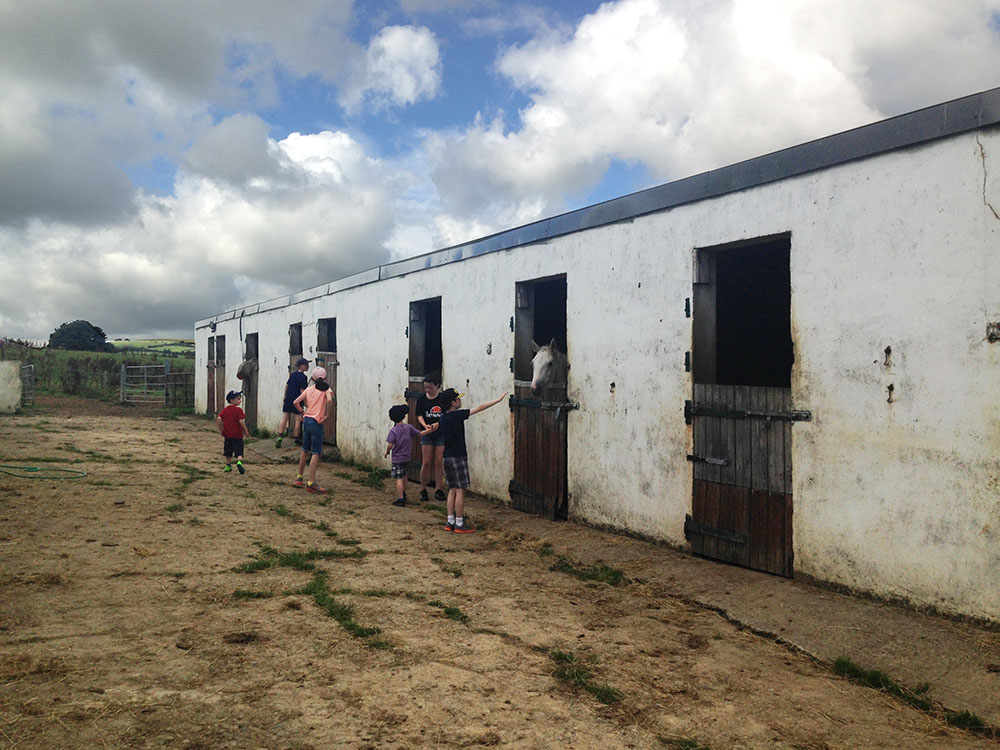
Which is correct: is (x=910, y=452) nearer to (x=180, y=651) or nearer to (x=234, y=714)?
(x=234, y=714)

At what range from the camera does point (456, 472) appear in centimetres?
764

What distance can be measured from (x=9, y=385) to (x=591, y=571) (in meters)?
22.4

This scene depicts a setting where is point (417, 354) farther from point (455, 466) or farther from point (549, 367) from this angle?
point (455, 466)

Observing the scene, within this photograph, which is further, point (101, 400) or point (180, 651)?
point (101, 400)

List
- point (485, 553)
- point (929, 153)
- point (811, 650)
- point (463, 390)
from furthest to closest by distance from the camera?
point (463, 390), point (485, 553), point (929, 153), point (811, 650)

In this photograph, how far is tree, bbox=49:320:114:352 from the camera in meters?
58.6

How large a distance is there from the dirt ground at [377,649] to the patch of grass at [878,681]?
8 centimetres

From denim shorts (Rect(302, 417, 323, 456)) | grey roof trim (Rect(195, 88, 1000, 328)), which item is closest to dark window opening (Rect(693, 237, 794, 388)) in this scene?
grey roof trim (Rect(195, 88, 1000, 328))

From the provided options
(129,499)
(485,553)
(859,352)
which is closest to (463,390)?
(485,553)

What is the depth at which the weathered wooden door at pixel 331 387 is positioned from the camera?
14.6 meters

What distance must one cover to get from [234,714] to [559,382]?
5809 millimetres

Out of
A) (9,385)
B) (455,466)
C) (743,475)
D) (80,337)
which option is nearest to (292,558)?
(455,466)

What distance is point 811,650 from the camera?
14.2ft

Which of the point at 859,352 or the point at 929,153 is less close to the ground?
the point at 929,153
